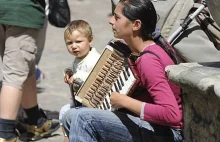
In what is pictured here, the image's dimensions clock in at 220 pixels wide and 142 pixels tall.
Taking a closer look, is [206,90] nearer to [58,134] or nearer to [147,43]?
[147,43]

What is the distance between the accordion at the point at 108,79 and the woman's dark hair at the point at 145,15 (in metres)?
0.15

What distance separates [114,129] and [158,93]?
1.23ft

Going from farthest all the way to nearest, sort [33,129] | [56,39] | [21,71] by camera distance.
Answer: [56,39]
[33,129]
[21,71]

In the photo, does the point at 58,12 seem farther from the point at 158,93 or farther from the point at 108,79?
the point at 158,93

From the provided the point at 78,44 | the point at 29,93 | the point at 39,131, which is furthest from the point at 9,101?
the point at 78,44

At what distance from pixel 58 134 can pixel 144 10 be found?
221 centimetres

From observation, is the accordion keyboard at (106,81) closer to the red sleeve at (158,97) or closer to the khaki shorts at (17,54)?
the red sleeve at (158,97)

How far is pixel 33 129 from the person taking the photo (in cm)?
585

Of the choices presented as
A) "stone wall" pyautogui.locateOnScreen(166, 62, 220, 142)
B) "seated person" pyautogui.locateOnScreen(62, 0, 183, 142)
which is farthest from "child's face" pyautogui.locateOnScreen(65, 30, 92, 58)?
"stone wall" pyautogui.locateOnScreen(166, 62, 220, 142)

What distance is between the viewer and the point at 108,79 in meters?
4.11

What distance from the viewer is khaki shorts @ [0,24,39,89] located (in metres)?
5.30

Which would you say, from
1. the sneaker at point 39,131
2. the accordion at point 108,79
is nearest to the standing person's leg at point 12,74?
the sneaker at point 39,131

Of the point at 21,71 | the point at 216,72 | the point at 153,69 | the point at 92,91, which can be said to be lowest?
the point at 21,71

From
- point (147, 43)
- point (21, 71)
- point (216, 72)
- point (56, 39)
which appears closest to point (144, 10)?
point (147, 43)
